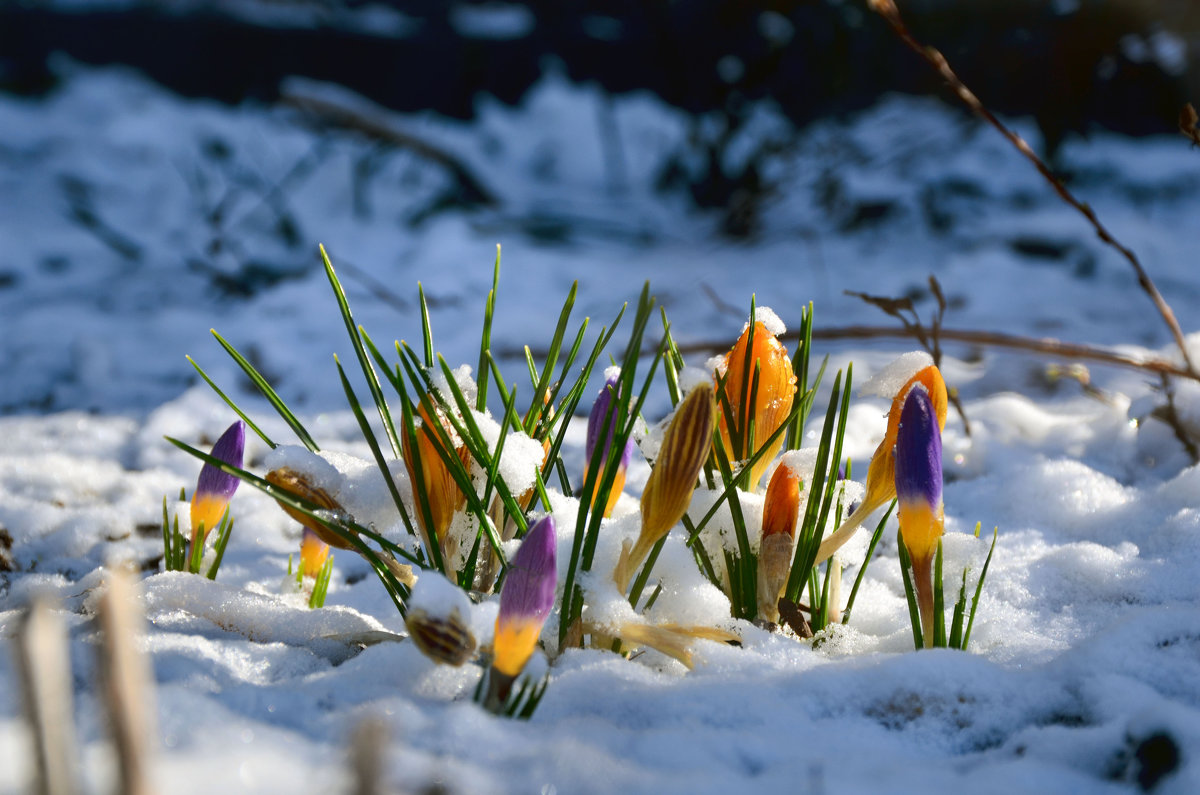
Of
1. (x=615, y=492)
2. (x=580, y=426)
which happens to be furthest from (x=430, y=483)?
(x=580, y=426)

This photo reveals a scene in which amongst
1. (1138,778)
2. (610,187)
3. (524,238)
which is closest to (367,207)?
(524,238)

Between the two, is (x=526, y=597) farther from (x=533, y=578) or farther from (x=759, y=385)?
(x=759, y=385)

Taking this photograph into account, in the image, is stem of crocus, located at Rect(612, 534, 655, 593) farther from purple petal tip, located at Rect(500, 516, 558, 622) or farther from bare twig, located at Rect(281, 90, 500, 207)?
bare twig, located at Rect(281, 90, 500, 207)

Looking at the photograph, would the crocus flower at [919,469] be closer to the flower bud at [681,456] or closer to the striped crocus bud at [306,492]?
the flower bud at [681,456]

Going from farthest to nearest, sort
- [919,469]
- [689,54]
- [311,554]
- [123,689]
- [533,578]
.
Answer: [689,54] < [311,554] < [919,469] < [533,578] < [123,689]

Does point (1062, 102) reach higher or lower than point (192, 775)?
higher

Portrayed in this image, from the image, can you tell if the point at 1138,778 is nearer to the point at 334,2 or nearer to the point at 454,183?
the point at 454,183

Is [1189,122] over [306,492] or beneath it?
over
